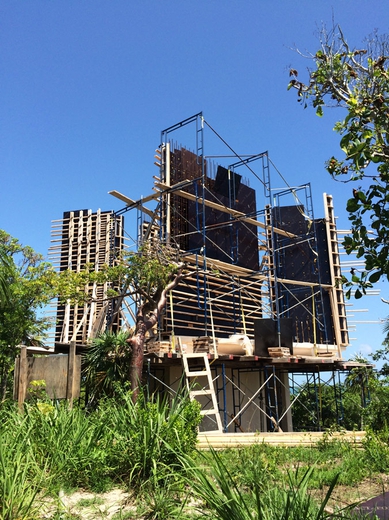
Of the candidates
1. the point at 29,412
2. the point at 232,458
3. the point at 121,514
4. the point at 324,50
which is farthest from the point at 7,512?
the point at 324,50

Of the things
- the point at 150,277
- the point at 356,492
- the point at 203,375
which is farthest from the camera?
the point at 203,375

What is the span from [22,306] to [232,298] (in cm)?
936

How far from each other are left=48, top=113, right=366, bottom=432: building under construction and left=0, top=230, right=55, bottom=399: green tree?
7.15 feet

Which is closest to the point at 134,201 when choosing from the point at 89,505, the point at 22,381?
the point at 22,381

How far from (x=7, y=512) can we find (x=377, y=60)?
5274 millimetres

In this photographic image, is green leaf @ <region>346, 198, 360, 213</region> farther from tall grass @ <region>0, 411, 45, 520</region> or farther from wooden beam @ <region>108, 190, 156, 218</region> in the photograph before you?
wooden beam @ <region>108, 190, 156, 218</region>

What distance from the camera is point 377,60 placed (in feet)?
15.8

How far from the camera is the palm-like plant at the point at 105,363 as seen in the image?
14.3 metres

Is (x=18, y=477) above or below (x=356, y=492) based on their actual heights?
above

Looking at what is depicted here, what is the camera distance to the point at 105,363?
1458 cm

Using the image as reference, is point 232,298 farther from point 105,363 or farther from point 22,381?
point 22,381

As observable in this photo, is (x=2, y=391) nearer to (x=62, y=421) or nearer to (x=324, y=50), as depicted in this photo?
(x=62, y=421)

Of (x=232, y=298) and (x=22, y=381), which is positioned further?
(x=232, y=298)

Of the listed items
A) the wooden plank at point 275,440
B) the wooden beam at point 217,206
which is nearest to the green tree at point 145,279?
Result: the wooden plank at point 275,440
